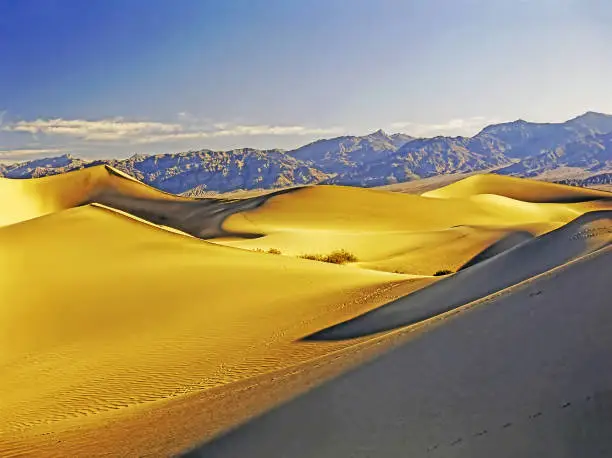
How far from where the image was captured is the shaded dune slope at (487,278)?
11984 mm

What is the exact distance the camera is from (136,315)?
1436 centimetres

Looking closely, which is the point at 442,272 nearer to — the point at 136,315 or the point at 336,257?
the point at 336,257

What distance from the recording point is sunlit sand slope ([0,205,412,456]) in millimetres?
9789

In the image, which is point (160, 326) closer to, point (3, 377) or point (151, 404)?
point (3, 377)

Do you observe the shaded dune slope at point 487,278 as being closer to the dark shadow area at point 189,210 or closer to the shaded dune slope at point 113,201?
the dark shadow area at point 189,210

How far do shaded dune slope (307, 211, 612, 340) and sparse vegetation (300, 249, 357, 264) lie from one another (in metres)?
13.1

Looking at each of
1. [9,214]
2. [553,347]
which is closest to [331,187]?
[9,214]

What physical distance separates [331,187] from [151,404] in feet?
170

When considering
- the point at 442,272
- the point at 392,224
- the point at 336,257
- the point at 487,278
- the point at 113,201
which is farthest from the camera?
the point at 113,201

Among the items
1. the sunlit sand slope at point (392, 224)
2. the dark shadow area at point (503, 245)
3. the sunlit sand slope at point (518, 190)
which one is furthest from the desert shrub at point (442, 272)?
the sunlit sand slope at point (518, 190)

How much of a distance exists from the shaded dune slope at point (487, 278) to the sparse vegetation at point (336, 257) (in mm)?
13094

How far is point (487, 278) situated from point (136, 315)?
8815 mm

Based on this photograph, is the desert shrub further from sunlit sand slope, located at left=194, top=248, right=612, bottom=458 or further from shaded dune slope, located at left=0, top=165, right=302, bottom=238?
shaded dune slope, located at left=0, top=165, right=302, bottom=238

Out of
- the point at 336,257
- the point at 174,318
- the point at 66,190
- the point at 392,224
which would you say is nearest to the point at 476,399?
the point at 174,318
